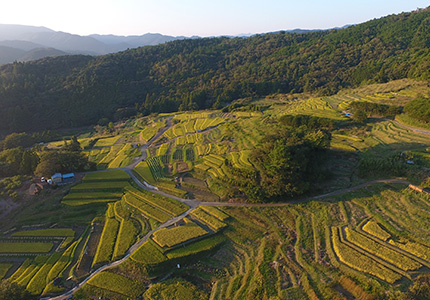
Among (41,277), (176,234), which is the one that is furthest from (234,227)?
(41,277)

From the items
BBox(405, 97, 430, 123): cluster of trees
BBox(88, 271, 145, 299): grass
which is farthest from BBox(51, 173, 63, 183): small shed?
BBox(405, 97, 430, 123): cluster of trees

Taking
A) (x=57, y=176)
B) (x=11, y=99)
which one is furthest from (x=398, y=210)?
(x=11, y=99)

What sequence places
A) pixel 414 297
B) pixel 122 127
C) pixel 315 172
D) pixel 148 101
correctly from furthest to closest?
pixel 148 101
pixel 122 127
pixel 315 172
pixel 414 297

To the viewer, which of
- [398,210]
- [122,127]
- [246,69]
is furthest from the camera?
[246,69]

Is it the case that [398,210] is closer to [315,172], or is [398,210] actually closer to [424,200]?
[424,200]

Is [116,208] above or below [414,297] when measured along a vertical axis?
below

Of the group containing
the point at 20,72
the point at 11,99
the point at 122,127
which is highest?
the point at 20,72

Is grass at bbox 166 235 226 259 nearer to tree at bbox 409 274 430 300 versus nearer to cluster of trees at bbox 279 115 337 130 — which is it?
tree at bbox 409 274 430 300

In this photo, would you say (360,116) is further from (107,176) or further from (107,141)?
(107,141)
